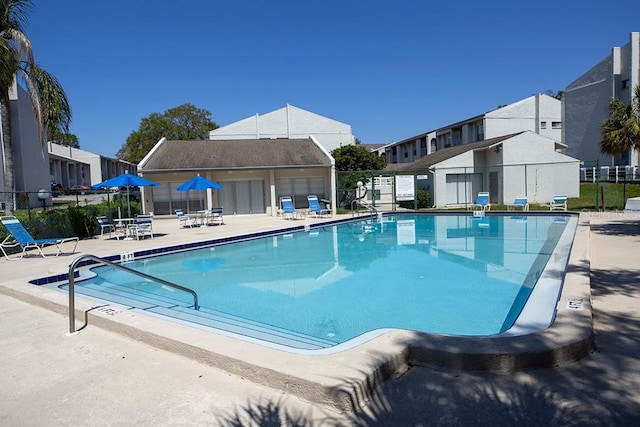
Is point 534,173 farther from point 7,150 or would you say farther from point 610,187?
point 7,150

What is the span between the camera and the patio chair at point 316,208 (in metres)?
22.4

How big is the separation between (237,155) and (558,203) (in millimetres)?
17468

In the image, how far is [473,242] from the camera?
14.0 metres

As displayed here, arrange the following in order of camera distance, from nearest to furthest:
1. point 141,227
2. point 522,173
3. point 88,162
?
point 141,227 < point 522,173 < point 88,162

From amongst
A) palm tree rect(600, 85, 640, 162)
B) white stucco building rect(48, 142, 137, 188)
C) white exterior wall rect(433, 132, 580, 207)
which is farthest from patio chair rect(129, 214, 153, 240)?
white stucco building rect(48, 142, 137, 188)

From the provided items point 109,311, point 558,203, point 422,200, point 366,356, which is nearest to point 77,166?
point 422,200

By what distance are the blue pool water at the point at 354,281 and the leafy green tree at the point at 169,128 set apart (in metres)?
41.6

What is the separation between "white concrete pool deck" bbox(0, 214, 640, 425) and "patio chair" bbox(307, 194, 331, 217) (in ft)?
58.0

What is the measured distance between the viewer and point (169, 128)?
173ft

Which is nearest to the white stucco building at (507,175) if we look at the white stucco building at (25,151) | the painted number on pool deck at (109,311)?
the painted number on pool deck at (109,311)

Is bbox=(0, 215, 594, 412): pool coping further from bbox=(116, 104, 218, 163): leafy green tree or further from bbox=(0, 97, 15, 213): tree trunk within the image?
bbox=(116, 104, 218, 163): leafy green tree

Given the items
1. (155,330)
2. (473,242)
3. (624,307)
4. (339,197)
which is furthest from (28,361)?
(339,197)

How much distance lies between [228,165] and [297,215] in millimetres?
4673

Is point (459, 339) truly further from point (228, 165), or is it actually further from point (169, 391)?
point (228, 165)
